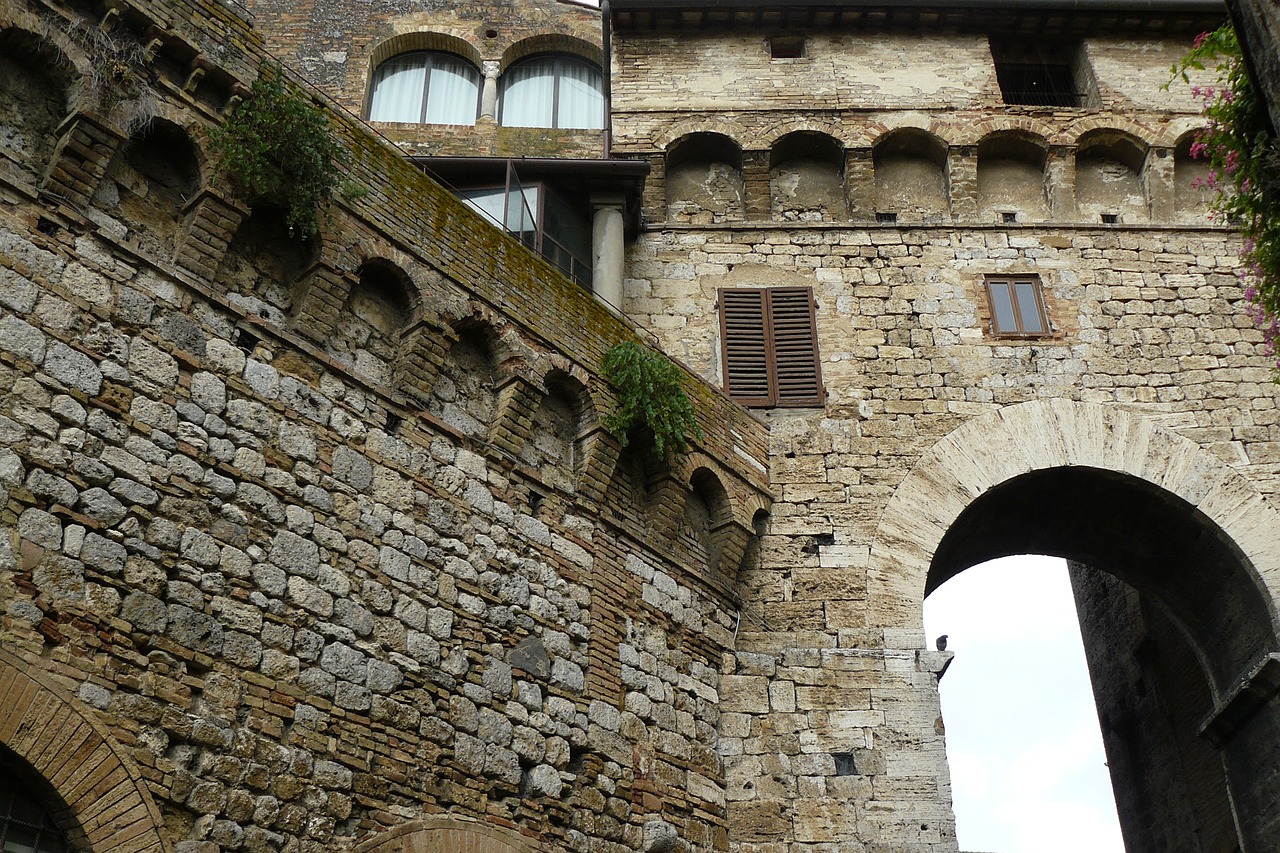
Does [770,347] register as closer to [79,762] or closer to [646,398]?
[646,398]

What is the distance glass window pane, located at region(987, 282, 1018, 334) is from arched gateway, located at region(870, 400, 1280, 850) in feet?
3.28

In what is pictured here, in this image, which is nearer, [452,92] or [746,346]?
[746,346]

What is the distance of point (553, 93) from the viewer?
16094 mm

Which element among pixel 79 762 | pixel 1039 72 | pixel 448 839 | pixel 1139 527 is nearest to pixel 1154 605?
pixel 1139 527

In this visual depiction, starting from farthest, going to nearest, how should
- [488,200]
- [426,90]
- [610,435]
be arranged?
[426,90]
[488,200]
[610,435]

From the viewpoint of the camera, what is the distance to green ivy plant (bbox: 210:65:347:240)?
755cm

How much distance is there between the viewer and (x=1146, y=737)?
47.0ft

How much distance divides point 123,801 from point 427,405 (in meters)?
3.42

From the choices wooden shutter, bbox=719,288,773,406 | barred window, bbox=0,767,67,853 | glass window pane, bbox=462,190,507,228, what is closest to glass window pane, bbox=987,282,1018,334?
wooden shutter, bbox=719,288,773,406

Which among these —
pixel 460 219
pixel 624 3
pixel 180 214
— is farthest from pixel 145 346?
pixel 624 3

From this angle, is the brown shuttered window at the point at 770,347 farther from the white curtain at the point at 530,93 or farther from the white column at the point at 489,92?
the white column at the point at 489,92

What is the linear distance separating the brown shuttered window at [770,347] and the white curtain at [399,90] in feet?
19.0

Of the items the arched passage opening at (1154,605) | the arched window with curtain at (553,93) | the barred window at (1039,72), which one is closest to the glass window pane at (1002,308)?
the arched passage opening at (1154,605)

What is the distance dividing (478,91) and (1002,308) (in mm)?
7560
